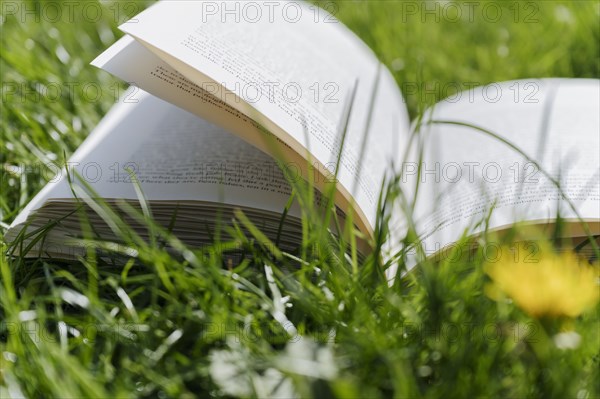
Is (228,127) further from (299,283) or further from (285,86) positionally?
(299,283)

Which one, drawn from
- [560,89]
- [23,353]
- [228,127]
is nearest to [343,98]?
[228,127]

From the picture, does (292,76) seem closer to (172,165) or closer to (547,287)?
(172,165)

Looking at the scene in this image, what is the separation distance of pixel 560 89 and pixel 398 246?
507 millimetres

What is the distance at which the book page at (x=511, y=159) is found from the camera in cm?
96

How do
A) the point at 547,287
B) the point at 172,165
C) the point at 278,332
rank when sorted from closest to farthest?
the point at 547,287, the point at 278,332, the point at 172,165

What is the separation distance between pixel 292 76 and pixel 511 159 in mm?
339

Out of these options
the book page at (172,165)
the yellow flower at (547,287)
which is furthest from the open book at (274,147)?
the yellow flower at (547,287)

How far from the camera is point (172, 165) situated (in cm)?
102

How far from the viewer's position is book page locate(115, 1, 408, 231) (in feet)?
2.97

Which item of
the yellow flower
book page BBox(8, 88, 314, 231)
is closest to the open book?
book page BBox(8, 88, 314, 231)

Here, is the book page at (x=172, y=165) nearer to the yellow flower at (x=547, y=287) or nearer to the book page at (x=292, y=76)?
the book page at (x=292, y=76)

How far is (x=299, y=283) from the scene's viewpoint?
78 cm

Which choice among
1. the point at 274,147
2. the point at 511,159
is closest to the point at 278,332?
the point at 274,147

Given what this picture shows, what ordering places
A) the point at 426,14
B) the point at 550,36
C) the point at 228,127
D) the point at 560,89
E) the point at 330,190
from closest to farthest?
1. the point at 330,190
2. the point at 228,127
3. the point at 560,89
4. the point at 550,36
5. the point at 426,14
